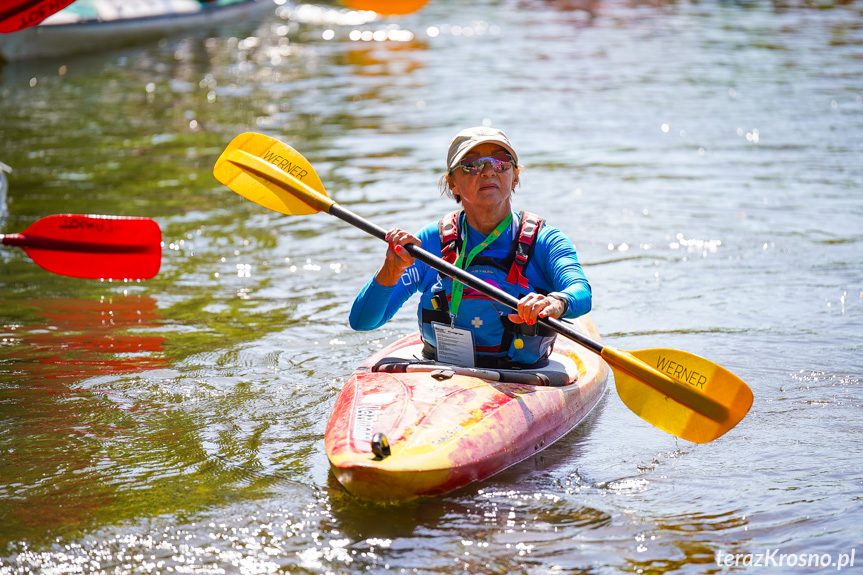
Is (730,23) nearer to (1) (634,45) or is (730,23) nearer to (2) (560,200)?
(1) (634,45)

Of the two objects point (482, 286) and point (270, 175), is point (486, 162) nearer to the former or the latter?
point (482, 286)

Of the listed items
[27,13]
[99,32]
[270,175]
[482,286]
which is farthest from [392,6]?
[482,286]

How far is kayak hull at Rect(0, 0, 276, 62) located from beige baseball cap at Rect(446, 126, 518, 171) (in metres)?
13.2

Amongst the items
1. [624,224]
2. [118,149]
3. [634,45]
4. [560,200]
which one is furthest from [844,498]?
[634,45]

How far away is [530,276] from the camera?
4195 mm

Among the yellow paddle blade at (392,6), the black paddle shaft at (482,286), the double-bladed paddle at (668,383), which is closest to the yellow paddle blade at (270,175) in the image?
the double-bladed paddle at (668,383)

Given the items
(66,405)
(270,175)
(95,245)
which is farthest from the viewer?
(95,245)

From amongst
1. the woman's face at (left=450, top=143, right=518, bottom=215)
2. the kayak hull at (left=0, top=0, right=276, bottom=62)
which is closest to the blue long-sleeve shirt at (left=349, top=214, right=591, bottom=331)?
the woman's face at (left=450, top=143, right=518, bottom=215)

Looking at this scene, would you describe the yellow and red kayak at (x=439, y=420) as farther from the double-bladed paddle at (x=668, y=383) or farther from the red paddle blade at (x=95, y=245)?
the red paddle blade at (x=95, y=245)

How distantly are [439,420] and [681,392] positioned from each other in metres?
1.01

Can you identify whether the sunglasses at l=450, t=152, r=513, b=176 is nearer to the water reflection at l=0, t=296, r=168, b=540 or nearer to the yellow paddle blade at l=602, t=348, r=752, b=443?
the yellow paddle blade at l=602, t=348, r=752, b=443

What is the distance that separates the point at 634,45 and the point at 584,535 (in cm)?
1448

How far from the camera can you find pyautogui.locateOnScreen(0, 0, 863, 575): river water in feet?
11.1

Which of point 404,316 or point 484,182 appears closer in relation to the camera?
point 484,182
